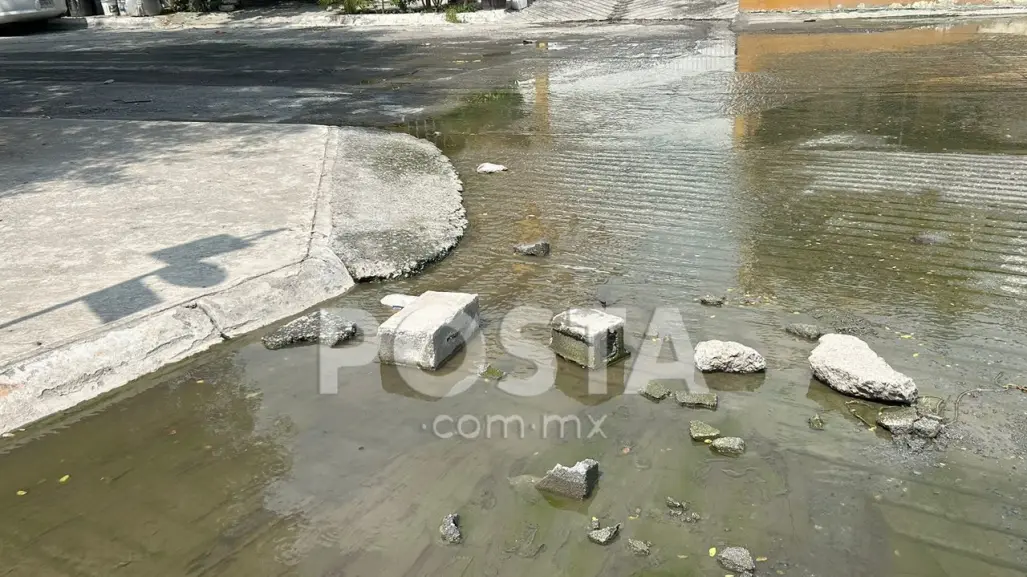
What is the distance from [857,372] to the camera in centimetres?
366

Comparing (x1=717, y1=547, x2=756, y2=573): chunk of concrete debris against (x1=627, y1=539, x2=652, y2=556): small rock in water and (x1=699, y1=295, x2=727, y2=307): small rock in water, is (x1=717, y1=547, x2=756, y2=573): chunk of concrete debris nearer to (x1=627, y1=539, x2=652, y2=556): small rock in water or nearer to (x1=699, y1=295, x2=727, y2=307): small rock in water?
(x1=627, y1=539, x2=652, y2=556): small rock in water

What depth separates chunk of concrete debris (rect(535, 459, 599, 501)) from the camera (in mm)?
3127

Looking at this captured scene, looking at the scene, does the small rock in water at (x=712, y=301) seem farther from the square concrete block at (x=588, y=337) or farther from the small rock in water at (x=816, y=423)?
the small rock in water at (x=816, y=423)

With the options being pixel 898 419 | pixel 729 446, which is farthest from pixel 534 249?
pixel 898 419

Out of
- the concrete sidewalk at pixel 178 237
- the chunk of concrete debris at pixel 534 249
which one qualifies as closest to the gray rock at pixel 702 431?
the chunk of concrete debris at pixel 534 249

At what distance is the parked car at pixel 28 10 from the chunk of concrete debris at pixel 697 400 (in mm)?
24518

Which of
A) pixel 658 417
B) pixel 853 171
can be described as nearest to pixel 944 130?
pixel 853 171

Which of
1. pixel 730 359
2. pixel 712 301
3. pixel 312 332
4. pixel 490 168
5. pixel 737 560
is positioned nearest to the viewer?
pixel 737 560

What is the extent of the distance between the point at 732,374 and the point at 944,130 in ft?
17.7

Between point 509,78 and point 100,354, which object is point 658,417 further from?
point 509,78

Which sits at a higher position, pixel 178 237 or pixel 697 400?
pixel 178 237

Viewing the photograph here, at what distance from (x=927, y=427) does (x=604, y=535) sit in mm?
1576

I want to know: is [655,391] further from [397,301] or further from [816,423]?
[397,301]

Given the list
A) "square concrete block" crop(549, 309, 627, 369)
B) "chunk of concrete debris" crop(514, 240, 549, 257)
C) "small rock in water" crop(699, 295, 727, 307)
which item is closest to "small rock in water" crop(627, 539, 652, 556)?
"square concrete block" crop(549, 309, 627, 369)
